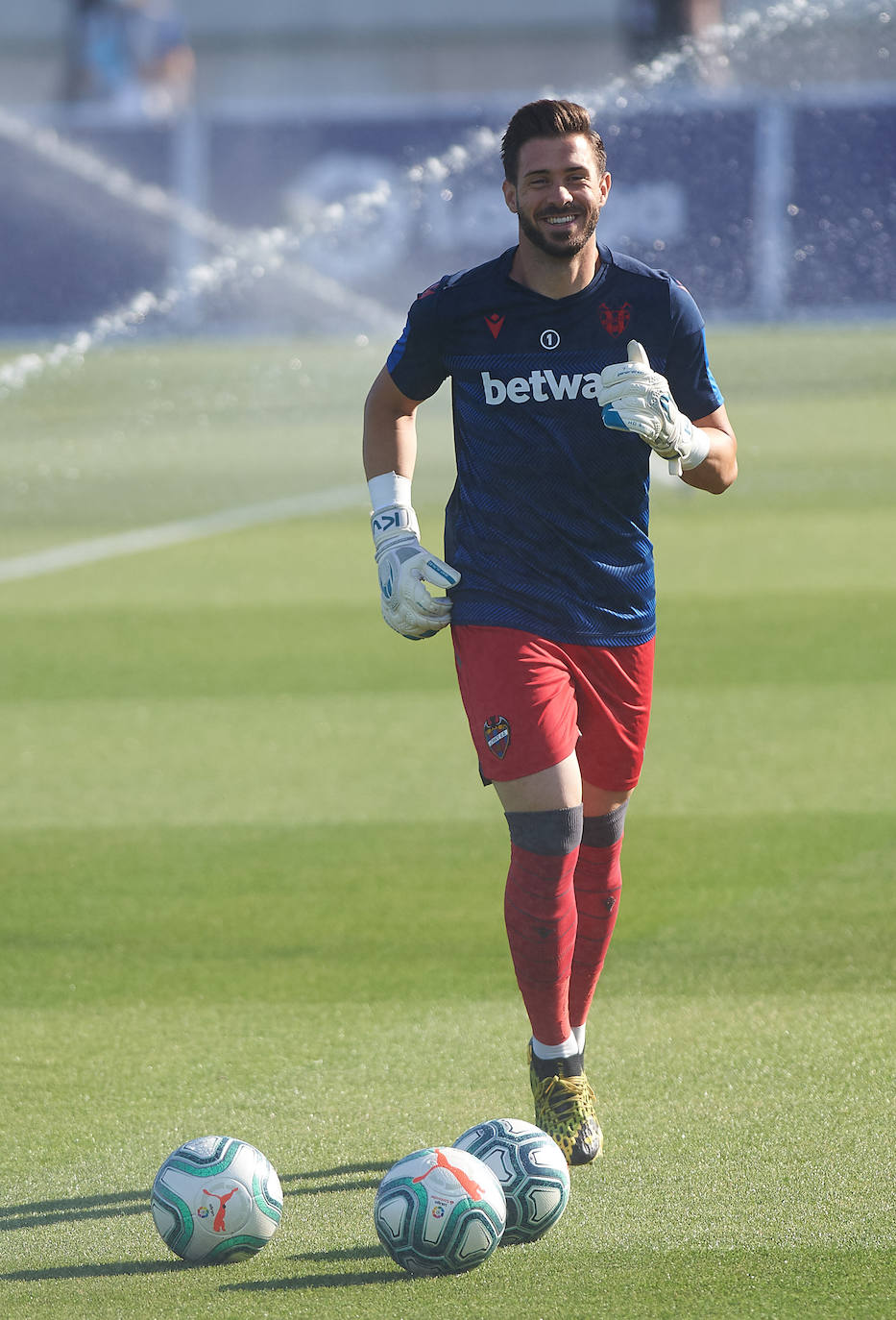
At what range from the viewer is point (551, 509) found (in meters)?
4.50

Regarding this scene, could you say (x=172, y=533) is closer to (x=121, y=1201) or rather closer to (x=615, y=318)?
(x=615, y=318)

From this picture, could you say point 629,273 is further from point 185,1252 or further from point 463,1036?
point 185,1252

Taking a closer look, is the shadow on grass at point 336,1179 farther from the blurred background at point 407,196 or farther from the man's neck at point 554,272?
the blurred background at point 407,196

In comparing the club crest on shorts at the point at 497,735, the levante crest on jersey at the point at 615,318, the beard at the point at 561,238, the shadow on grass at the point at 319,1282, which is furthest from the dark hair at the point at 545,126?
the shadow on grass at the point at 319,1282

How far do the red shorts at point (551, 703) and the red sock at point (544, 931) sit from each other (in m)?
0.22

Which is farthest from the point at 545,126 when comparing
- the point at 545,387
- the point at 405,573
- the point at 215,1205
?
the point at 215,1205

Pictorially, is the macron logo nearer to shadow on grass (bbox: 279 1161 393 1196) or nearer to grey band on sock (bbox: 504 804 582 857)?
grey band on sock (bbox: 504 804 582 857)

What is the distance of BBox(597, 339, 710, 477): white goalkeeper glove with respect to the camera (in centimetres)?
425

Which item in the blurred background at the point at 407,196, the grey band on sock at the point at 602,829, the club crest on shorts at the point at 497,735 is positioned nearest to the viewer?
the club crest on shorts at the point at 497,735

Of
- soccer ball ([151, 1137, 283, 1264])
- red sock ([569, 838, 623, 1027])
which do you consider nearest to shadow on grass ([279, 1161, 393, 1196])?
soccer ball ([151, 1137, 283, 1264])

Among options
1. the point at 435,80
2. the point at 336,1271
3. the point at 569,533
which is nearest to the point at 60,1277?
the point at 336,1271

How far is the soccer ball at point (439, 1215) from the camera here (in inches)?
144

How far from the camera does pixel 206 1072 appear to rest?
488 cm

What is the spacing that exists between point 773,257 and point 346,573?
1133 cm
